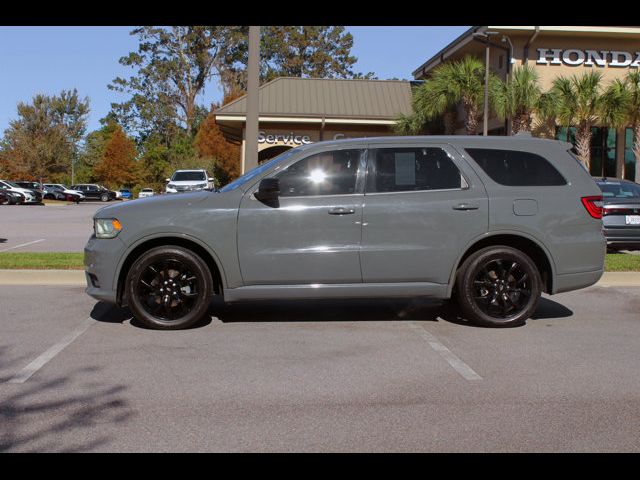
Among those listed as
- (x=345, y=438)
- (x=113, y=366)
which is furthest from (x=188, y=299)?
(x=345, y=438)

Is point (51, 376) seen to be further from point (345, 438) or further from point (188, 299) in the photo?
point (345, 438)

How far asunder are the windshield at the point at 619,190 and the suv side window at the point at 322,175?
807 cm

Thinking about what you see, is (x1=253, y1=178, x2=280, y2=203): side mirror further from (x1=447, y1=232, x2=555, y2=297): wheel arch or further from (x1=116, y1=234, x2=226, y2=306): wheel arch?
(x1=447, y1=232, x2=555, y2=297): wheel arch

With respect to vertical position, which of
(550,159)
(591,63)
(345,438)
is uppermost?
(591,63)

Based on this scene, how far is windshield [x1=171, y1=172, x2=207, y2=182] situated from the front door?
25.6 meters

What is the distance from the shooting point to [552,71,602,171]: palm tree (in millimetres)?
25641

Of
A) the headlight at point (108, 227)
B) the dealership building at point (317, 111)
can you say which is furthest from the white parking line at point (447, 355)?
the dealership building at point (317, 111)

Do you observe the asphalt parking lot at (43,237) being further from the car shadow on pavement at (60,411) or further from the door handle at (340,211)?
the car shadow on pavement at (60,411)

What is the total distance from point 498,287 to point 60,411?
4495mm

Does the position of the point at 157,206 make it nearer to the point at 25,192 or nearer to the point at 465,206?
the point at 465,206

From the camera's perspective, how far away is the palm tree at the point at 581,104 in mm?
25641
